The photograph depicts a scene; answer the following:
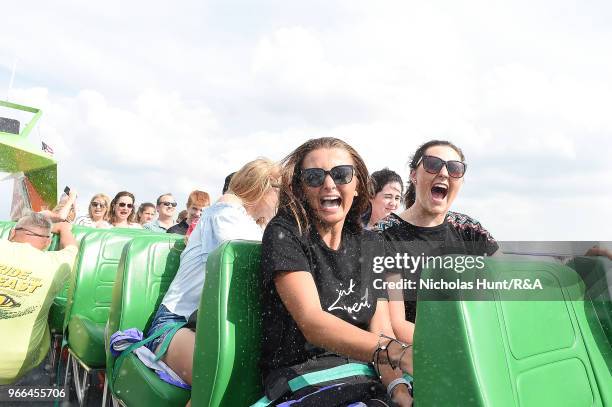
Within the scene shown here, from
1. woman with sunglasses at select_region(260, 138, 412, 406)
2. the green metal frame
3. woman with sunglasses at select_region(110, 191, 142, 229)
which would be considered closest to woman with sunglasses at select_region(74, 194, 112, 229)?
woman with sunglasses at select_region(110, 191, 142, 229)

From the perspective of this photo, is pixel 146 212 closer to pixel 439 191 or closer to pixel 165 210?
pixel 165 210

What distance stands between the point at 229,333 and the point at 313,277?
0.34 meters

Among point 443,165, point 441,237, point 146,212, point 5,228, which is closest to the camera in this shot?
point 441,237

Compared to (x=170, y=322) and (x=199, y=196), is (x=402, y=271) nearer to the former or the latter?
(x=170, y=322)

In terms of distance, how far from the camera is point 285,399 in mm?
→ 1879

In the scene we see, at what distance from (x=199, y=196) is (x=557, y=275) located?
414cm

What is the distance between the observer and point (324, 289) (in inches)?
76.8

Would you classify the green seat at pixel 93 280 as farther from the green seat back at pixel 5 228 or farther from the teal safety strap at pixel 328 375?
the teal safety strap at pixel 328 375

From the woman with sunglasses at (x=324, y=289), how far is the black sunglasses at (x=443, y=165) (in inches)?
22.4

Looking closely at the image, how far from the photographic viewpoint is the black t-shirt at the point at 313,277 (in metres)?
1.92

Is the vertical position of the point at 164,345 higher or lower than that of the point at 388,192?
lower

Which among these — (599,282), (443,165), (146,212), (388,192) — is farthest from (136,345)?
(146,212)

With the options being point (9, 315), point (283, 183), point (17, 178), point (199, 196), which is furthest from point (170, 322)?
point (17, 178)

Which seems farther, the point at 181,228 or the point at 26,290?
the point at 181,228
